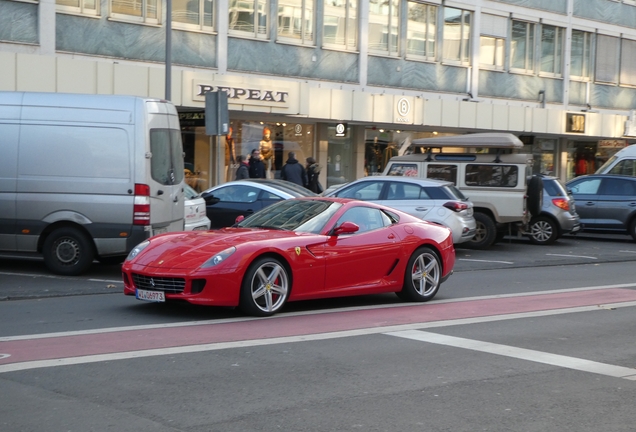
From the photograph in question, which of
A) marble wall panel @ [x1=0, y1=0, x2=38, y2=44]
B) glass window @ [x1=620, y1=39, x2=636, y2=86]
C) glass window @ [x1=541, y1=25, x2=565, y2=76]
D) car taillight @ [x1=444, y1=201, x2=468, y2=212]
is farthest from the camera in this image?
glass window @ [x1=620, y1=39, x2=636, y2=86]

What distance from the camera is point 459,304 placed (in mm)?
11805

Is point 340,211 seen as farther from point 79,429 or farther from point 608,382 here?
point 79,429

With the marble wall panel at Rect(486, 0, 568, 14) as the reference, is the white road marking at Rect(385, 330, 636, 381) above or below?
below

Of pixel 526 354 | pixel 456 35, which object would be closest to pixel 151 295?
pixel 526 354

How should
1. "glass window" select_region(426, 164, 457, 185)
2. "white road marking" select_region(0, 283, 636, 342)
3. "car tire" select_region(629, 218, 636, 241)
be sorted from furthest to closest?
"car tire" select_region(629, 218, 636, 241) → "glass window" select_region(426, 164, 457, 185) → "white road marking" select_region(0, 283, 636, 342)

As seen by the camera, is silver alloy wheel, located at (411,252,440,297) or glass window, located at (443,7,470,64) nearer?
silver alloy wheel, located at (411,252,440,297)

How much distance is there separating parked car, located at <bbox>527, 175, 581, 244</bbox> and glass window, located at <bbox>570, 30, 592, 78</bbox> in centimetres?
1650

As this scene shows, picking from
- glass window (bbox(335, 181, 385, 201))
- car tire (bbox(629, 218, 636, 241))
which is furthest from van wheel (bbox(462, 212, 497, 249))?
car tire (bbox(629, 218, 636, 241))

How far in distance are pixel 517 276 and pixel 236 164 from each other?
41.7ft

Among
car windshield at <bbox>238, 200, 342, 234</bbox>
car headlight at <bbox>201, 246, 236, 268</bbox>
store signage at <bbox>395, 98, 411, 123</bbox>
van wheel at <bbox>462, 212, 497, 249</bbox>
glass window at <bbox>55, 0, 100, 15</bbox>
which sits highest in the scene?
glass window at <bbox>55, 0, 100, 15</bbox>

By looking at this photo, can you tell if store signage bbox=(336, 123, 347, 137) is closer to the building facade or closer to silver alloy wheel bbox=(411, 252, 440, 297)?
the building facade

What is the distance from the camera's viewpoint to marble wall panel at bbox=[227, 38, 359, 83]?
25.9 meters

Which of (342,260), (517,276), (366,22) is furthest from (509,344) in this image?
(366,22)

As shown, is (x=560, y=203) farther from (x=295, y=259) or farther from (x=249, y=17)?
(x=295, y=259)
